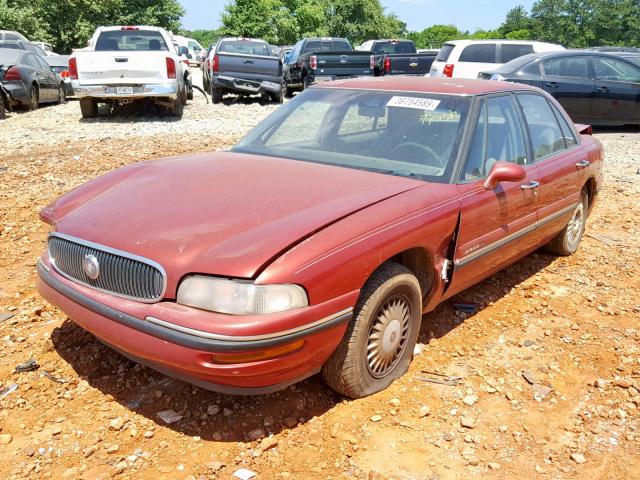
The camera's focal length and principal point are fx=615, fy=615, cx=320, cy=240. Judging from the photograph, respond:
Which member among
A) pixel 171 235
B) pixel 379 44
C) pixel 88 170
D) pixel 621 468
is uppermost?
pixel 379 44

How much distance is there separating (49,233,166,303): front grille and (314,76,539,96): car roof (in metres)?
2.19

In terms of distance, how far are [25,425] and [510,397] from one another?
2.47 meters

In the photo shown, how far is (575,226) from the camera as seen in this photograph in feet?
18.3

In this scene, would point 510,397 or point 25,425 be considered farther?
point 510,397

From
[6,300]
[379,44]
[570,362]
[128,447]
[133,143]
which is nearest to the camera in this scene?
[128,447]

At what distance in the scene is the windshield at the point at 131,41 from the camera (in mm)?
12527

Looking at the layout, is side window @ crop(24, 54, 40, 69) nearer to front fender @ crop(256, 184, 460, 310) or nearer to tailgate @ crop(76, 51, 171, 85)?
tailgate @ crop(76, 51, 171, 85)

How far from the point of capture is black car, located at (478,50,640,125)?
12.2 m

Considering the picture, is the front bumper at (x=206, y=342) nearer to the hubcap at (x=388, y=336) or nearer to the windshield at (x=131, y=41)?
the hubcap at (x=388, y=336)

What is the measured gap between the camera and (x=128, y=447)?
2795 millimetres

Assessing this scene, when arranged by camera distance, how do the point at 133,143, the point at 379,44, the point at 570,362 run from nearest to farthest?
the point at 570,362 < the point at 133,143 < the point at 379,44

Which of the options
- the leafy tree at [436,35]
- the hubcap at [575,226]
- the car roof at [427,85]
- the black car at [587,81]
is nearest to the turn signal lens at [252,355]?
the car roof at [427,85]

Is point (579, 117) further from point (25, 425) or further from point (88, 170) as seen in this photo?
point (25, 425)

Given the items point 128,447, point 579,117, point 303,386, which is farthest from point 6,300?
point 579,117
